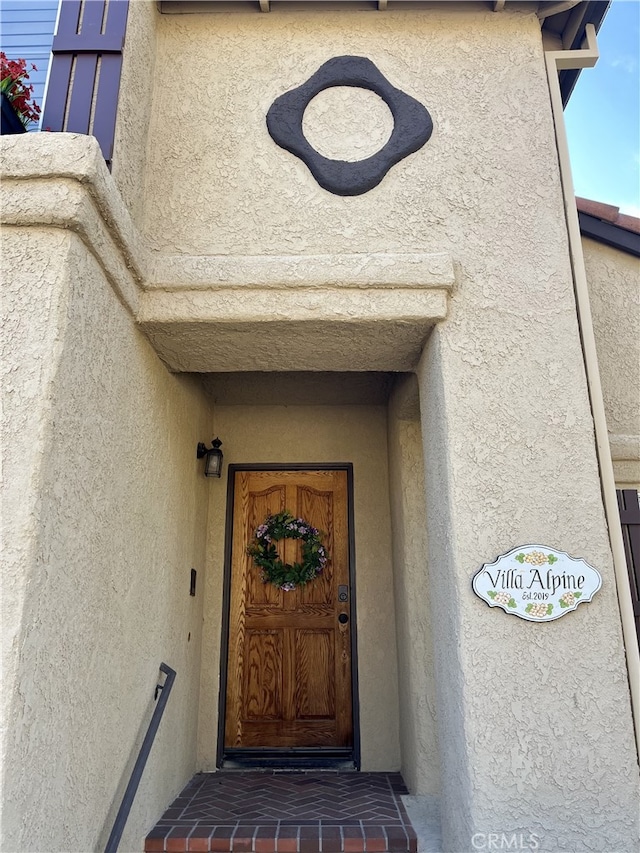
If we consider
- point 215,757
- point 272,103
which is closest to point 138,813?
point 215,757

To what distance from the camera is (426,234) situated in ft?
10.7

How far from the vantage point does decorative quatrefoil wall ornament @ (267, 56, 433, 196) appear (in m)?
3.36

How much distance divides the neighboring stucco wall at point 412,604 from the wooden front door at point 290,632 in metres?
0.52

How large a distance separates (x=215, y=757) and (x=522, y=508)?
298cm

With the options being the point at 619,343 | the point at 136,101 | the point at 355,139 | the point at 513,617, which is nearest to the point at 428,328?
the point at 355,139

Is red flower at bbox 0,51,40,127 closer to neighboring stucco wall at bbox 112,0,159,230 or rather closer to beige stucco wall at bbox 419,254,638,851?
neighboring stucco wall at bbox 112,0,159,230

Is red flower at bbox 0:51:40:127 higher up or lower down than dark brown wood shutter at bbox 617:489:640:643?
higher up

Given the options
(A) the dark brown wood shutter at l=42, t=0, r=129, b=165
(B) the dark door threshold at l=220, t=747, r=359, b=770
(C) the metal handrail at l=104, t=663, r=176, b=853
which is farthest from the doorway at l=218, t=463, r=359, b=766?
(A) the dark brown wood shutter at l=42, t=0, r=129, b=165

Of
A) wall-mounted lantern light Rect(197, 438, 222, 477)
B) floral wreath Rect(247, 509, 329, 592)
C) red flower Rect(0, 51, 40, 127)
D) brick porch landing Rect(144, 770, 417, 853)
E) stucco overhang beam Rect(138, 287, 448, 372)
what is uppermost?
red flower Rect(0, 51, 40, 127)

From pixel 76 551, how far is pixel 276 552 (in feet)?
8.47

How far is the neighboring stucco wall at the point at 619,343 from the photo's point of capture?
397cm
